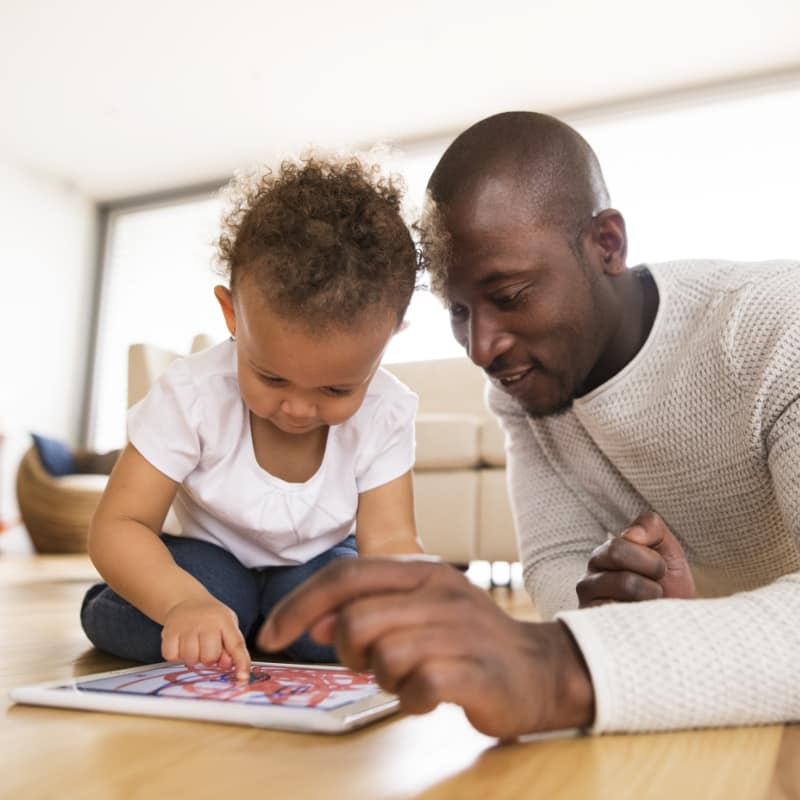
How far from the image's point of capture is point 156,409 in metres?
1.08

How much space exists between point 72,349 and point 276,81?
8.52 feet

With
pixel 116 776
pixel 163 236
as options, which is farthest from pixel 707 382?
pixel 163 236

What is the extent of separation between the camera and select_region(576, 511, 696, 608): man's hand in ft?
2.82

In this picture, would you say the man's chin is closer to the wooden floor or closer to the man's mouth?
the man's mouth

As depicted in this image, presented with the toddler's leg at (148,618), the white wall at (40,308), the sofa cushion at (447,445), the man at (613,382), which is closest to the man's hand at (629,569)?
the man at (613,382)

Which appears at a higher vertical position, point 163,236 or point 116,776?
point 163,236

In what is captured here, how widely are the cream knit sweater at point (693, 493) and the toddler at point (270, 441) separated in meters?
0.22

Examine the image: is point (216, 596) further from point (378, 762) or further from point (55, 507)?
point (55, 507)

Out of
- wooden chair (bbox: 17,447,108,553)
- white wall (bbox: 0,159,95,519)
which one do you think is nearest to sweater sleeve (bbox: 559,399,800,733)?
wooden chair (bbox: 17,447,108,553)

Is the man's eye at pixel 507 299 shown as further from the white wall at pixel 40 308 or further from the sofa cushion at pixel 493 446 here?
the white wall at pixel 40 308

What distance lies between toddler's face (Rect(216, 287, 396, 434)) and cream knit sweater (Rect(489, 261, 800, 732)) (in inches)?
12.9

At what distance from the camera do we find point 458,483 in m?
2.98

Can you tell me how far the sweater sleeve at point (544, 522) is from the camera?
1.16 metres

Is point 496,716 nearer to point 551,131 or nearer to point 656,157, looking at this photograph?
point 551,131
